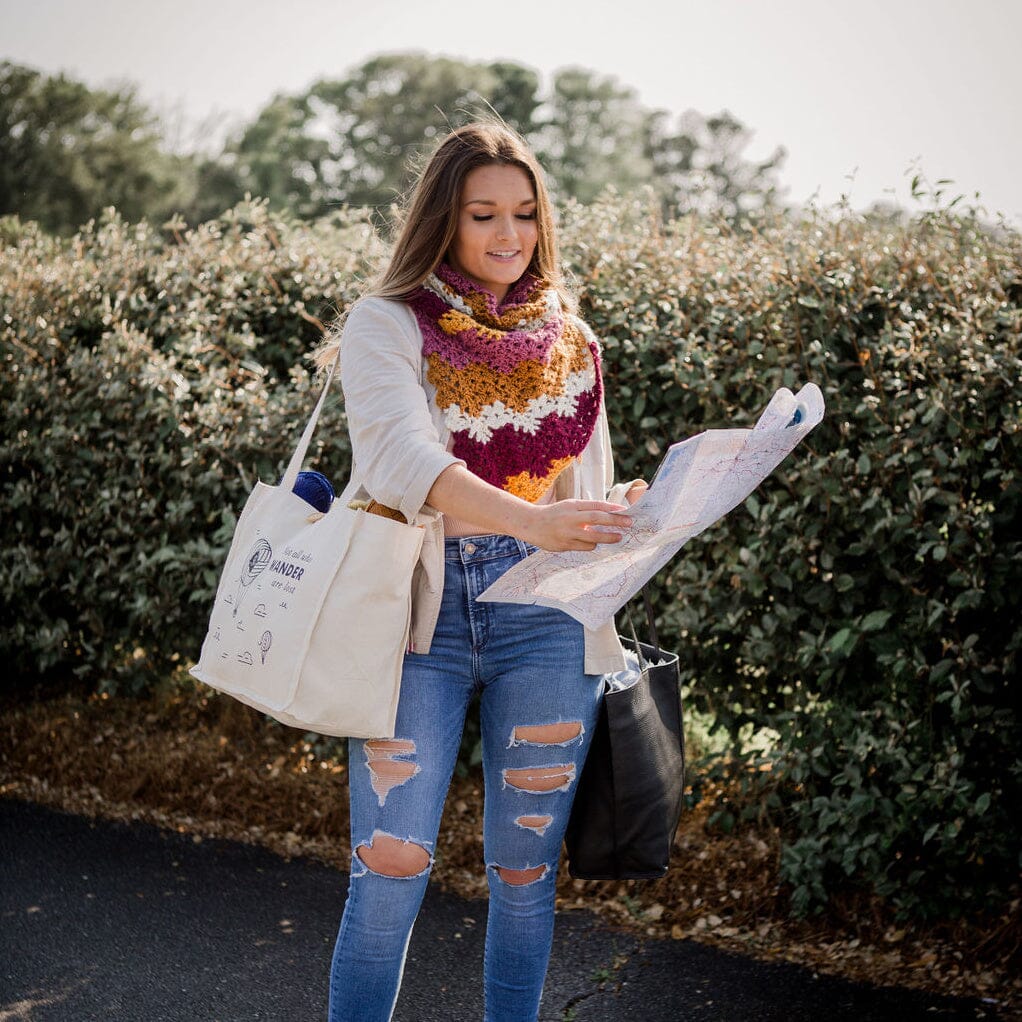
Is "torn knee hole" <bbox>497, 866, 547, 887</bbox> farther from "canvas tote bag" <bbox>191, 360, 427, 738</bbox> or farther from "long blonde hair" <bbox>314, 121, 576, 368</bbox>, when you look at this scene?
"long blonde hair" <bbox>314, 121, 576, 368</bbox>

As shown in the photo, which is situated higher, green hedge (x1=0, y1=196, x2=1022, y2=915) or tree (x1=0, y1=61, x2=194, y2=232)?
tree (x1=0, y1=61, x2=194, y2=232)

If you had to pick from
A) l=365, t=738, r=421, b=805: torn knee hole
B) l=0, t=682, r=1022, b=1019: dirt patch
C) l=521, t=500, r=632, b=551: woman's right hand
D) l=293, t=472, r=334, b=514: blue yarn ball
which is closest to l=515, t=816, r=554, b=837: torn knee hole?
l=365, t=738, r=421, b=805: torn knee hole

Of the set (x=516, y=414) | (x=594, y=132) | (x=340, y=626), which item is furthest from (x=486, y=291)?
(x=594, y=132)

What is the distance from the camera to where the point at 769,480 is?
11.1 feet

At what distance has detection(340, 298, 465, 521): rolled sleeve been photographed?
194 centimetres

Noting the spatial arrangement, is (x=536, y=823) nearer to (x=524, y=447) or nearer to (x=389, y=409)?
(x=524, y=447)

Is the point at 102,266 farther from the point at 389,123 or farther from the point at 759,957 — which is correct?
the point at 389,123

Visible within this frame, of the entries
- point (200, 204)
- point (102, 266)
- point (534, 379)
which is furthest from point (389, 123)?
point (534, 379)

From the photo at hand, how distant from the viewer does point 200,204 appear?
44.4 metres

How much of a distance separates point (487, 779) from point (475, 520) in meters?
0.60

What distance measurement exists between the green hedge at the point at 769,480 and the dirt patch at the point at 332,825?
0.44 ft

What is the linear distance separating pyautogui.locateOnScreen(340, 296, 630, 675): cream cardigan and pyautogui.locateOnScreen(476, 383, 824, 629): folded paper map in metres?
0.19

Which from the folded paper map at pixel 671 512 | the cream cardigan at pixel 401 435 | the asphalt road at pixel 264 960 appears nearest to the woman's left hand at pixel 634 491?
the cream cardigan at pixel 401 435

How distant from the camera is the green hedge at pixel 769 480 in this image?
10.1 feet
